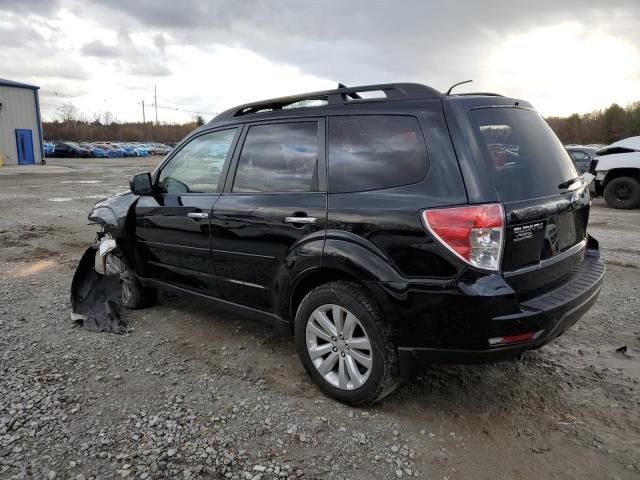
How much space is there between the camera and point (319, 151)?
317cm

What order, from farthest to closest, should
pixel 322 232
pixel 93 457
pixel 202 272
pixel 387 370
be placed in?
pixel 202 272 < pixel 322 232 < pixel 387 370 < pixel 93 457

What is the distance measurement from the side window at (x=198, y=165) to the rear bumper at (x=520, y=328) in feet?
6.66

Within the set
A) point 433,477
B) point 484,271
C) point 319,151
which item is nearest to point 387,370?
point 433,477

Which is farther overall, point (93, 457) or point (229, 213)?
point (229, 213)

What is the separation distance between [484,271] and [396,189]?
651 mm

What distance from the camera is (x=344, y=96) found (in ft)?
10.3

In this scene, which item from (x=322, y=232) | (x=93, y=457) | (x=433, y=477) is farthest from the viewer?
(x=322, y=232)

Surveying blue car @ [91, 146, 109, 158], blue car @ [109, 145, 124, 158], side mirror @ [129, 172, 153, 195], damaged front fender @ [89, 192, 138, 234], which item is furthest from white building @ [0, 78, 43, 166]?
side mirror @ [129, 172, 153, 195]

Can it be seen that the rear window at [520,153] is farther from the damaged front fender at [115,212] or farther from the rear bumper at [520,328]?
the damaged front fender at [115,212]

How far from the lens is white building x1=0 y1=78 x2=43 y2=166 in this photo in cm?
3048

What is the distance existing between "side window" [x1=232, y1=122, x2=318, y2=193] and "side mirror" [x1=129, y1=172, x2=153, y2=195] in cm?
109

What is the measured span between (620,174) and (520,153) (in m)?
11.1

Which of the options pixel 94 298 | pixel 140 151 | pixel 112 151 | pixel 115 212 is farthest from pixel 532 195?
pixel 140 151

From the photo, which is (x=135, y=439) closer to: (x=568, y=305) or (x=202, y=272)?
(x=202, y=272)
